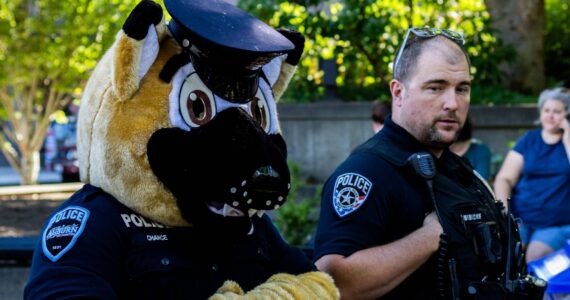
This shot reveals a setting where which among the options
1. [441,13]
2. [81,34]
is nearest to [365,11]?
[441,13]

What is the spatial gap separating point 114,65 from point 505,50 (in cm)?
831

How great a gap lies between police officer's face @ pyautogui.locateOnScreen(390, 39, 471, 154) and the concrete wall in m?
6.11

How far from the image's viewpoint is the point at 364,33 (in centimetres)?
793

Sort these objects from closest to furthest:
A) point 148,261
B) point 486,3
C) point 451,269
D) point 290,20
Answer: point 148,261, point 451,269, point 290,20, point 486,3

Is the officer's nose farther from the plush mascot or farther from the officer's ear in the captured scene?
the plush mascot

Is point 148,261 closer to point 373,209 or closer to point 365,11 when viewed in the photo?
point 373,209

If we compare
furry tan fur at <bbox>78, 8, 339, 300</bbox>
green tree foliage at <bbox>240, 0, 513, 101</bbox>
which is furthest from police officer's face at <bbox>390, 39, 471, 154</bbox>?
green tree foliage at <bbox>240, 0, 513, 101</bbox>

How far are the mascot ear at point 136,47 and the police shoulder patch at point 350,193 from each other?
37.9 inches

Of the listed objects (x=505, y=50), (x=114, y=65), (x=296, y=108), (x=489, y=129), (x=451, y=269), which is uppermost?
(x=114, y=65)

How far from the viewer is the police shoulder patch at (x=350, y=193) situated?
294 cm

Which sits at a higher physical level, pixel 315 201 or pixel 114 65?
pixel 114 65

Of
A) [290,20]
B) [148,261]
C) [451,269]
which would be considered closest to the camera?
[148,261]

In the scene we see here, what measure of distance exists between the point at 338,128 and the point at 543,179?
4.09m

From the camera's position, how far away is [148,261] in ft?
7.26
